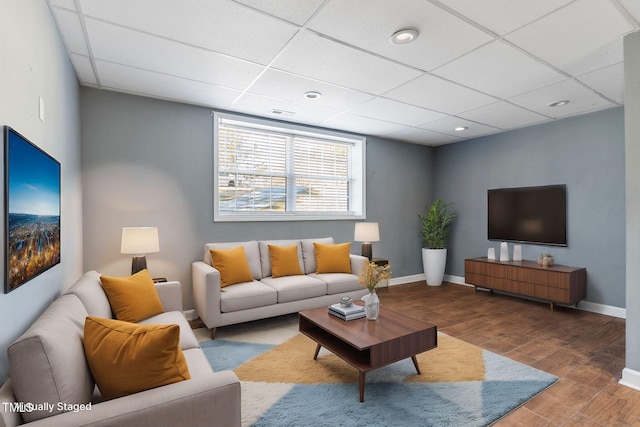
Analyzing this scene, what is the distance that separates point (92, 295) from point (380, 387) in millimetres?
2087

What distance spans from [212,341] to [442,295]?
11.5 ft

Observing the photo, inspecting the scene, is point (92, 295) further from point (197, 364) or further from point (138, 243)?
point (138, 243)

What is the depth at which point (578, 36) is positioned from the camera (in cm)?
238

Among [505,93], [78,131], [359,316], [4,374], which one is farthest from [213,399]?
[505,93]

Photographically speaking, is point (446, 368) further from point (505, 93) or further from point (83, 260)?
point (83, 260)

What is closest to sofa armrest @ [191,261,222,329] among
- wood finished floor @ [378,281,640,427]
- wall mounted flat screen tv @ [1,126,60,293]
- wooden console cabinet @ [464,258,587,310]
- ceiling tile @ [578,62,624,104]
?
wall mounted flat screen tv @ [1,126,60,293]

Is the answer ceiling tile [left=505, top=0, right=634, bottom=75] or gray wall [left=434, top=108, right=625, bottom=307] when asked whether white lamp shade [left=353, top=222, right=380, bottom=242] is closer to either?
gray wall [left=434, top=108, right=625, bottom=307]

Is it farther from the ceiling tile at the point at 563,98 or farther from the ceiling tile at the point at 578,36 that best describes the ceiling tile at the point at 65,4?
the ceiling tile at the point at 563,98

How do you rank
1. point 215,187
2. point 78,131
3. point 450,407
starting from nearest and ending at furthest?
1. point 450,407
2. point 78,131
3. point 215,187

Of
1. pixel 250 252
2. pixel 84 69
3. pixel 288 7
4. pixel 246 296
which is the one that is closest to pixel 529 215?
pixel 250 252

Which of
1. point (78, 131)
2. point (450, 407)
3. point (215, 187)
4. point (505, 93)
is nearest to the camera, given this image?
point (450, 407)

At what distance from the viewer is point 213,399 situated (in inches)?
52.1

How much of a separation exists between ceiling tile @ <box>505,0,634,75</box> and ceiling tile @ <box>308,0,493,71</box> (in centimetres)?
37

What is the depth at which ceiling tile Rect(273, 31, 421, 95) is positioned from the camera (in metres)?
2.54
